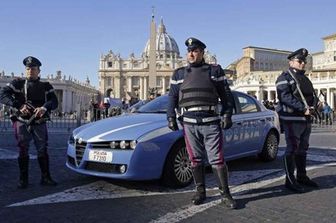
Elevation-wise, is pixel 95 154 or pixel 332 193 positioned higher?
pixel 95 154

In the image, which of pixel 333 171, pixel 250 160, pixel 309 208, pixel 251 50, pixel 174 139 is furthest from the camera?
pixel 251 50

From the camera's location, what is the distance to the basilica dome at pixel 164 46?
145900 millimetres

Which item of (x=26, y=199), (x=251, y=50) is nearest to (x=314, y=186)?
(x=26, y=199)

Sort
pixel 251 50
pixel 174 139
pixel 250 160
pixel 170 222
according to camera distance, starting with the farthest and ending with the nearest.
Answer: pixel 251 50 < pixel 250 160 < pixel 174 139 < pixel 170 222

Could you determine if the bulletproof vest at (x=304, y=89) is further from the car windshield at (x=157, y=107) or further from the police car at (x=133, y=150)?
the car windshield at (x=157, y=107)

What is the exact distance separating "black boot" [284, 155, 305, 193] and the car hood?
1.64 meters

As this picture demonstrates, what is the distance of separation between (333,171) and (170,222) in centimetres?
387

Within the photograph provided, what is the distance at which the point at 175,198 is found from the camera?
543 centimetres

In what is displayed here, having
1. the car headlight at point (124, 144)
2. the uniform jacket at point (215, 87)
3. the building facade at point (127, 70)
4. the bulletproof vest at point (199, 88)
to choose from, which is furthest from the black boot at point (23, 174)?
the building facade at point (127, 70)

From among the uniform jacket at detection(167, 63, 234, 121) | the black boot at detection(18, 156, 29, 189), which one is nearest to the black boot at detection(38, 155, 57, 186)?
the black boot at detection(18, 156, 29, 189)

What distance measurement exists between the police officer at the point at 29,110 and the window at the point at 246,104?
3.09m

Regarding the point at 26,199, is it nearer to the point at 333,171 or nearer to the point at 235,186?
the point at 235,186

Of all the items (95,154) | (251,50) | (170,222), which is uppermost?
(251,50)

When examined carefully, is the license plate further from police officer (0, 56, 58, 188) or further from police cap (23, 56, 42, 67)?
police cap (23, 56, 42, 67)
